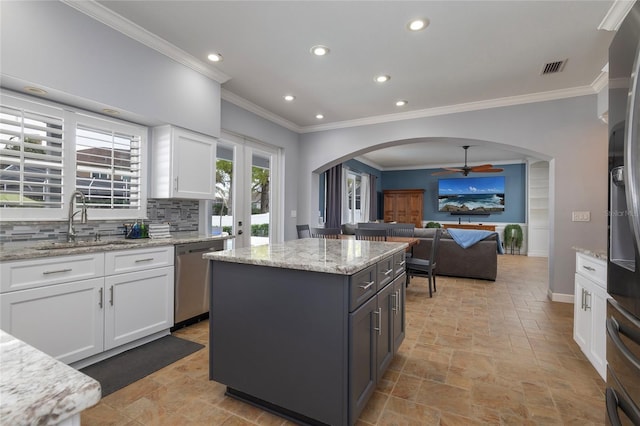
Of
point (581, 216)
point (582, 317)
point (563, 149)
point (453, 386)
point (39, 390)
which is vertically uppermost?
point (563, 149)

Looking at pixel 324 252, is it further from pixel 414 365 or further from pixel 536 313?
pixel 536 313

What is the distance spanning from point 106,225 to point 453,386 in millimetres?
3214

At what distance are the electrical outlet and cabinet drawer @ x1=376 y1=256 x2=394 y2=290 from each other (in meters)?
3.28

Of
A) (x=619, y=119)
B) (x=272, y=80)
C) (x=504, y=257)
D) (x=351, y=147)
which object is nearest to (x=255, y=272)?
(x=619, y=119)

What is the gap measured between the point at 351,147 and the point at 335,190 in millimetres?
1969

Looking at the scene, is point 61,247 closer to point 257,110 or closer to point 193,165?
point 193,165

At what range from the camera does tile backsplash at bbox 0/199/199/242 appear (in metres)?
2.32

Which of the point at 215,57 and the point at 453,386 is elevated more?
the point at 215,57

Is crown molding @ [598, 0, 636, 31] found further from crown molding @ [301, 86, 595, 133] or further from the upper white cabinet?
the upper white cabinet

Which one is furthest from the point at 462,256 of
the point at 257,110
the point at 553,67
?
the point at 257,110

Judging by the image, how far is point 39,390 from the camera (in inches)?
18.4

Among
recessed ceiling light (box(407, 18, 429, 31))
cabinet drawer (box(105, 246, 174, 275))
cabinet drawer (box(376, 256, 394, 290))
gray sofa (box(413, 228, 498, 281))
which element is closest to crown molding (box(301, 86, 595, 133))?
gray sofa (box(413, 228, 498, 281))

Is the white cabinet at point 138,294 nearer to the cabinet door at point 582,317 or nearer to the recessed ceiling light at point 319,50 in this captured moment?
the recessed ceiling light at point 319,50

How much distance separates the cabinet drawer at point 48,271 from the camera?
6.18 ft
